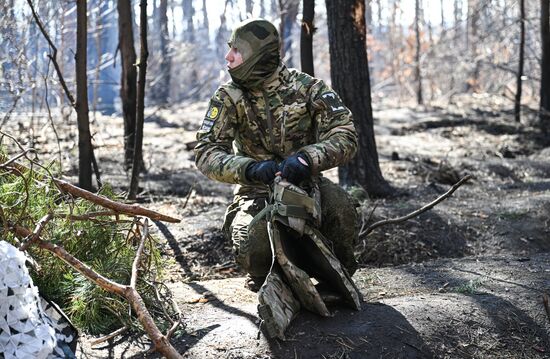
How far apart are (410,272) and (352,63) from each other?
2.71m

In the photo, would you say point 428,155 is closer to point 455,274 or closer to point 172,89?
point 455,274

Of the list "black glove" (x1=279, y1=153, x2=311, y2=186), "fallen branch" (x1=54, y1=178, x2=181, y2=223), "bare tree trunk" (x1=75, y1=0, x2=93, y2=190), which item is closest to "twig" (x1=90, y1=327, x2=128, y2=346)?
"fallen branch" (x1=54, y1=178, x2=181, y2=223)

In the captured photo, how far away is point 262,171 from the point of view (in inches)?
136

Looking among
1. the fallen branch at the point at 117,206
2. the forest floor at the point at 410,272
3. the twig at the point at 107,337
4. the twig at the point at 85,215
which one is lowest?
the forest floor at the point at 410,272

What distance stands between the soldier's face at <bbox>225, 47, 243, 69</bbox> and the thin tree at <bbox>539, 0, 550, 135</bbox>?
935 centimetres

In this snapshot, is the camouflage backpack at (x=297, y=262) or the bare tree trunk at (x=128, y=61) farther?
the bare tree trunk at (x=128, y=61)

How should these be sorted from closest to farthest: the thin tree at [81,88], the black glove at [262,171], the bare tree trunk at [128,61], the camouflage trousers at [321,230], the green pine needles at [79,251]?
the green pine needles at [79,251] → the black glove at [262,171] → the camouflage trousers at [321,230] → the thin tree at [81,88] → the bare tree trunk at [128,61]

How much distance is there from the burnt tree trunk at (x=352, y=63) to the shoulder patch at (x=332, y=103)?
279 centimetres

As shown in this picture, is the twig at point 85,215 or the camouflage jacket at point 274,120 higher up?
the camouflage jacket at point 274,120

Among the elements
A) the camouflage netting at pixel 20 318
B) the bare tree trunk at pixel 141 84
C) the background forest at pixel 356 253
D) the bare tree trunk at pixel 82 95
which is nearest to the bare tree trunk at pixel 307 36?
the background forest at pixel 356 253

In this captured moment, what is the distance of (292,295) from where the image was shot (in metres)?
3.30

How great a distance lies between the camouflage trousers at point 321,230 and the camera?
3609mm

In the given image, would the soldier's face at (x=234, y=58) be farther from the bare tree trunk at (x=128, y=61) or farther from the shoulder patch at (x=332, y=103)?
the bare tree trunk at (x=128, y=61)

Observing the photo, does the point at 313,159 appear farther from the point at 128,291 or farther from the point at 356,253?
the point at 356,253
